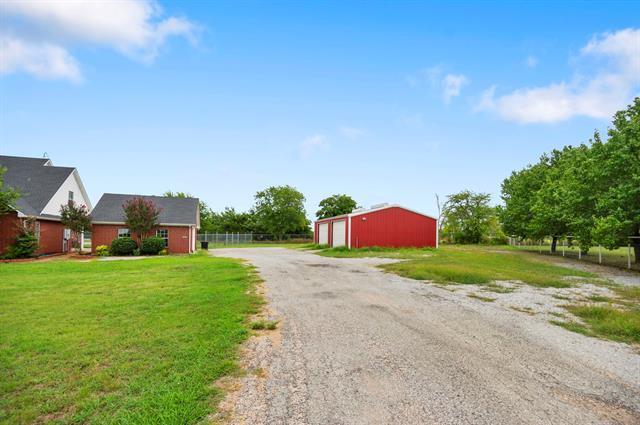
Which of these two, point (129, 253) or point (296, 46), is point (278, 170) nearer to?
point (129, 253)

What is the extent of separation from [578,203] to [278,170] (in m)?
41.4

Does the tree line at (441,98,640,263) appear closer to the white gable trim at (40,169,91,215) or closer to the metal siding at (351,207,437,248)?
the metal siding at (351,207,437,248)

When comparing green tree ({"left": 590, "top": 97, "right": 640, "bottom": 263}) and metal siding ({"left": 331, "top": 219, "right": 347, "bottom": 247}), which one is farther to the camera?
metal siding ({"left": 331, "top": 219, "right": 347, "bottom": 247})

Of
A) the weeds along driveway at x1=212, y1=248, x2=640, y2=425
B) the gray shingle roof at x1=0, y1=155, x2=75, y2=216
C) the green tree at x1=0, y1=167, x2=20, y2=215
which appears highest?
the gray shingle roof at x1=0, y1=155, x2=75, y2=216

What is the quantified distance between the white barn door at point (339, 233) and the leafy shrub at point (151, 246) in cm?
1284

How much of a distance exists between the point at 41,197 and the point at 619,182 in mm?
30891

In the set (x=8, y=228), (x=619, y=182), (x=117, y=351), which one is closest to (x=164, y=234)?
(x=8, y=228)

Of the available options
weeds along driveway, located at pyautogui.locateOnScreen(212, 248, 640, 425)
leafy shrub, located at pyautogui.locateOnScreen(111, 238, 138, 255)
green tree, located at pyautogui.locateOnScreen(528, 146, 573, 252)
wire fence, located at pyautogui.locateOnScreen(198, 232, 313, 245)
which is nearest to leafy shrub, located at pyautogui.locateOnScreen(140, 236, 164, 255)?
leafy shrub, located at pyautogui.locateOnScreen(111, 238, 138, 255)

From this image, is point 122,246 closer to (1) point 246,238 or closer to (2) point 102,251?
(2) point 102,251

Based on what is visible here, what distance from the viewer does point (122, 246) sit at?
20609 millimetres

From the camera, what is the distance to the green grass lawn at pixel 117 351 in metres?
2.88

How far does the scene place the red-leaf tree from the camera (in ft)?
69.4

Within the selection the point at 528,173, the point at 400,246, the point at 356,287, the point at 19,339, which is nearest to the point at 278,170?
the point at 400,246

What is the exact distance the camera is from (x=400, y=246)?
26.2 meters
